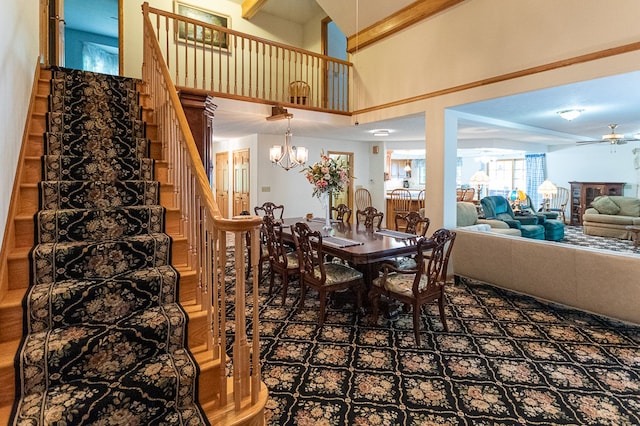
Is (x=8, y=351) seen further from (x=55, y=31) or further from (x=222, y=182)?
(x=222, y=182)

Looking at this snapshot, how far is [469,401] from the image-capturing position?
2.06 m

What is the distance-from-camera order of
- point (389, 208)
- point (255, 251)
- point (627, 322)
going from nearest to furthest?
point (255, 251) < point (627, 322) < point (389, 208)

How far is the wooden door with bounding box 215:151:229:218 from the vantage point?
8.92m

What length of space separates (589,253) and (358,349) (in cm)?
228

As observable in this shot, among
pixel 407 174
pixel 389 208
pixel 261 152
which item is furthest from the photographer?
pixel 407 174

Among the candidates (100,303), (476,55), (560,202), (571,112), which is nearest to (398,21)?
(476,55)

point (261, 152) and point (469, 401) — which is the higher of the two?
point (261, 152)

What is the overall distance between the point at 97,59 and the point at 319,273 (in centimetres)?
737

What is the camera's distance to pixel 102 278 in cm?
192

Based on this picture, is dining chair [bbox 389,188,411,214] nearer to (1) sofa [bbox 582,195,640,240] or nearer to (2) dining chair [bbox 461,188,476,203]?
(2) dining chair [bbox 461,188,476,203]

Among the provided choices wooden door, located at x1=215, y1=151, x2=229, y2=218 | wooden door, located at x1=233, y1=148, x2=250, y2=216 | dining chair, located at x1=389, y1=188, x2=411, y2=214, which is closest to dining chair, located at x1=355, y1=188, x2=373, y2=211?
dining chair, located at x1=389, y1=188, x2=411, y2=214

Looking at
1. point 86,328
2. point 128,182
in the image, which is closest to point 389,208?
point 128,182

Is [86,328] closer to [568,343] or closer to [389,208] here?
[568,343]

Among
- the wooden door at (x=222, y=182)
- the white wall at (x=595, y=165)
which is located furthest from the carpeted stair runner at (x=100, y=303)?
the white wall at (x=595, y=165)
